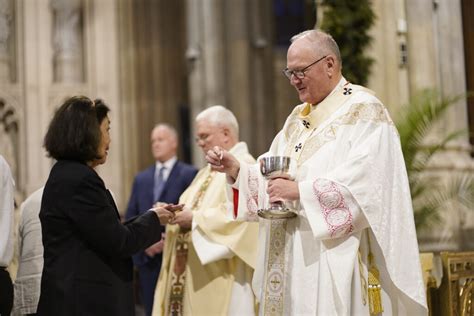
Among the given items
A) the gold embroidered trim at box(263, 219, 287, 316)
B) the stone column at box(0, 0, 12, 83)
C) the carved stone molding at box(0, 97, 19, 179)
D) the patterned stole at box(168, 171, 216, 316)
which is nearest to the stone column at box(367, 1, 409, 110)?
the patterned stole at box(168, 171, 216, 316)

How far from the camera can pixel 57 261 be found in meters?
3.67

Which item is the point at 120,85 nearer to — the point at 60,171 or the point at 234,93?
the point at 234,93

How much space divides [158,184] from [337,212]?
3.42 m

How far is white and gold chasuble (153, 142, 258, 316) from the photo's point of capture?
5.06 m

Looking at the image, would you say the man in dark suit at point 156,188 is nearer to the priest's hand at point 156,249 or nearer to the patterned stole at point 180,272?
the priest's hand at point 156,249

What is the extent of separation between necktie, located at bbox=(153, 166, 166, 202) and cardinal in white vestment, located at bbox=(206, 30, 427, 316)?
8.96ft

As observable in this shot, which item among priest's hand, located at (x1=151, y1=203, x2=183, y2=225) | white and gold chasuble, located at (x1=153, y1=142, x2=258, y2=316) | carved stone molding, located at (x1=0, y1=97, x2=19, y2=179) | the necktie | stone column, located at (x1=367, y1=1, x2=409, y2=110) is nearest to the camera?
priest's hand, located at (x1=151, y1=203, x2=183, y2=225)

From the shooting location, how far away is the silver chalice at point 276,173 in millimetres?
3746

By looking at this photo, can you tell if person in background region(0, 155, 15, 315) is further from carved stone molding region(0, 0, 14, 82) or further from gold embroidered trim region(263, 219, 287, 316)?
carved stone molding region(0, 0, 14, 82)

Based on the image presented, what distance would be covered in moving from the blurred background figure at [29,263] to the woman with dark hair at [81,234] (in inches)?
30.3

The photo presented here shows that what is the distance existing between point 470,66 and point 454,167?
1.59m

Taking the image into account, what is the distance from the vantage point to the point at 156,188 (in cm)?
698

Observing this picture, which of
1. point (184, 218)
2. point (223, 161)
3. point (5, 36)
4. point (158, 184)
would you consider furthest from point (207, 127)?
point (5, 36)

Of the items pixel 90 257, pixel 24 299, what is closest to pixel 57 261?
pixel 90 257
